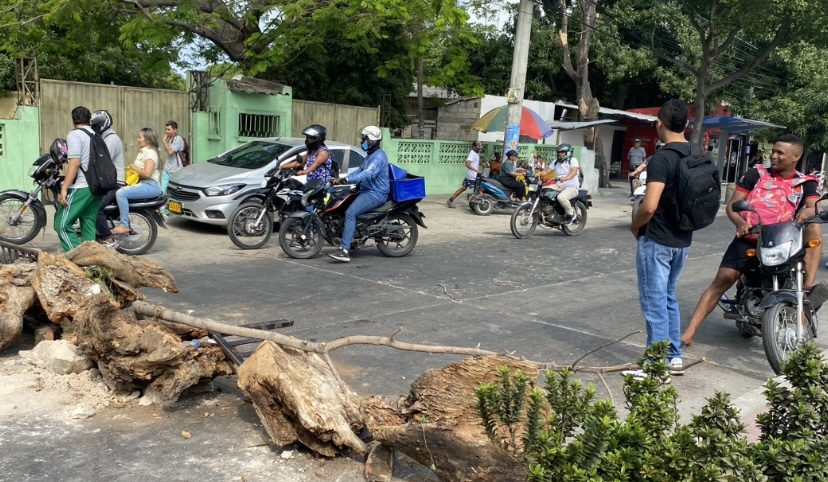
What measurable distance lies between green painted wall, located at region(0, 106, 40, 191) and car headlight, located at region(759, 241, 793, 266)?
1152 cm

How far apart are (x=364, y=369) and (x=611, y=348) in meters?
2.16

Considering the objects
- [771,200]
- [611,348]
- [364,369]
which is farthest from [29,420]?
[771,200]

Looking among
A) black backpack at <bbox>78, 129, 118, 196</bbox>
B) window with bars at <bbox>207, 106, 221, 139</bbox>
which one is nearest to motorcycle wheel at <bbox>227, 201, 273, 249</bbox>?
black backpack at <bbox>78, 129, 118, 196</bbox>

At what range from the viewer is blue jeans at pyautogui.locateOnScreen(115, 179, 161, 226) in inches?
360

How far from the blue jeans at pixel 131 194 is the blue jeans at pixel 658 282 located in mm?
6302

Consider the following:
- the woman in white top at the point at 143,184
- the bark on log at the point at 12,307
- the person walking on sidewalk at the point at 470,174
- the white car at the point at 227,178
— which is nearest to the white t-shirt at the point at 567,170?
the person walking on sidewalk at the point at 470,174

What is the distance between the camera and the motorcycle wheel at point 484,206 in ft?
53.6

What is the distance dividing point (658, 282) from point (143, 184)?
6.58 metres

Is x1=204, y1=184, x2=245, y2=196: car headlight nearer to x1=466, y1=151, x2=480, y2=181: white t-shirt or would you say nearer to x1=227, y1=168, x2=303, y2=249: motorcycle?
x1=227, y1=168, x2=303, y2=249: motorcycle

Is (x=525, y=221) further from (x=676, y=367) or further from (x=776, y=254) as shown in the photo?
(x=676, y=367)

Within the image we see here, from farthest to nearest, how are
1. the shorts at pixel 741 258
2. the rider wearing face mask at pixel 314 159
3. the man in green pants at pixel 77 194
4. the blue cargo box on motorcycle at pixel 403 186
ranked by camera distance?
the rider wearing face mask at pixel 314 159 → the blue cargo box on motorcycle at pixel 403 186 → the man in green pants at pixel 77 194 → the shorts at pixel 741 258

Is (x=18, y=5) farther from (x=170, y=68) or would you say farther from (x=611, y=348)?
(x=611, y=348)

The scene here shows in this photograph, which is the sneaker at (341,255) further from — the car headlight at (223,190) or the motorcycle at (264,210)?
the car headlight at (223,190)

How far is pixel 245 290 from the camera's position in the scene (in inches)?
309
